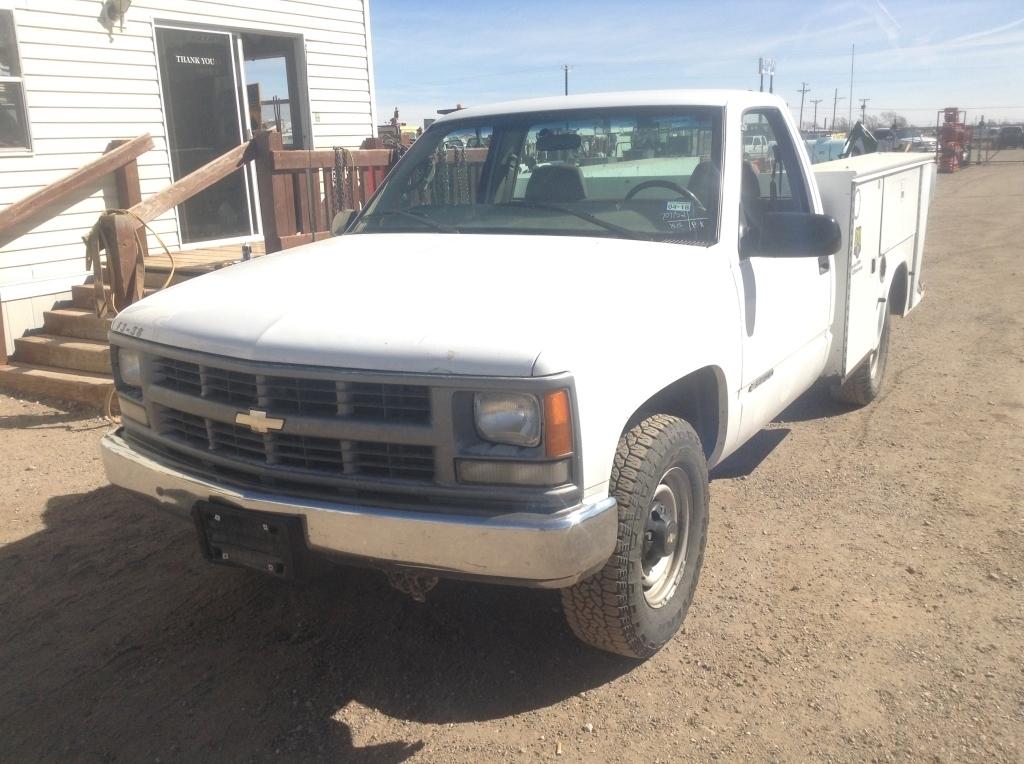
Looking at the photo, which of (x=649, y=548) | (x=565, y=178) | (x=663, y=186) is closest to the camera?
(x=649, y=548)

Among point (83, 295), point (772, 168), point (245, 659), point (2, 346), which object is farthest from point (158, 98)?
point (245, 659)

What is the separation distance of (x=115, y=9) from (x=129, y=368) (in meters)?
6.62

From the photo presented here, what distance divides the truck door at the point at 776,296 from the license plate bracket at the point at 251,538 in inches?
74.7

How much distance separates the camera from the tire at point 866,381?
602 cm

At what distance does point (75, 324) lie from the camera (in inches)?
301

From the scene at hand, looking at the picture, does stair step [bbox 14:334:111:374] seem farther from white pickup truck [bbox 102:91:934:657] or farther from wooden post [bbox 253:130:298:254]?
white pickup truck [bbox 102:91:934:657]

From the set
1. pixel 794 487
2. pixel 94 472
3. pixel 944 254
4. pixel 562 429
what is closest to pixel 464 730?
pixel 562 429

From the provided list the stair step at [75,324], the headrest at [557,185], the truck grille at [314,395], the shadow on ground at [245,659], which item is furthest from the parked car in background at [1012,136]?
the truck grille at [314,395]

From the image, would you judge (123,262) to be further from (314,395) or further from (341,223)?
(314,395)

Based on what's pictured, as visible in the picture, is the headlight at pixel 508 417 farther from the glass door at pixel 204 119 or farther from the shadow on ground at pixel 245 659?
the glass door at pixel 204 119

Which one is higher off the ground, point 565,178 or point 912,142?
point 565,178

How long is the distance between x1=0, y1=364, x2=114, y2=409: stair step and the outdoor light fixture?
3447mm

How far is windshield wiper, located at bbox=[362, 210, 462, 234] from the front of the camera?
3.95 metres

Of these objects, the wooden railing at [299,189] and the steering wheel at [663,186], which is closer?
the steering wheel at [663,186]
